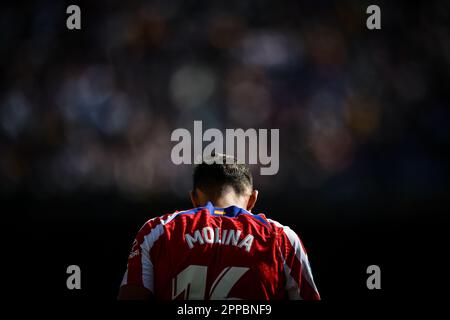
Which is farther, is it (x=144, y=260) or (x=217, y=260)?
(x=144, y=260)

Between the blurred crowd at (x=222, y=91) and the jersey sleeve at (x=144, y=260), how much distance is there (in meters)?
4.60

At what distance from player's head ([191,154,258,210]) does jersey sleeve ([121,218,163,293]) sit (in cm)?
30

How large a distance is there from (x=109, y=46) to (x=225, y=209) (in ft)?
19.9

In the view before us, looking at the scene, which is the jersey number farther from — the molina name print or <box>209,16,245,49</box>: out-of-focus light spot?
<box>209,16,245,49</box>: out-of-focus light spot

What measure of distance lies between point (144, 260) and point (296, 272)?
2.01ft

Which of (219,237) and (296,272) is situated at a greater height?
(219,237)

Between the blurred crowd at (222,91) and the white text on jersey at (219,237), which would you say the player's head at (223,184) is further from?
the blurred crowd at (222,91)

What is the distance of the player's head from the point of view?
236 centimetres

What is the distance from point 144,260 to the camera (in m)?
2.12

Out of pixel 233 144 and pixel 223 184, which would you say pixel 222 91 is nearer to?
pixel 233 144

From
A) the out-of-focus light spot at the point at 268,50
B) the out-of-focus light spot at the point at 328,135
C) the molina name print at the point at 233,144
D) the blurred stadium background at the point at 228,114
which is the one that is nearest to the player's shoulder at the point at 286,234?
the blurred stadium background at the point at 228,114
